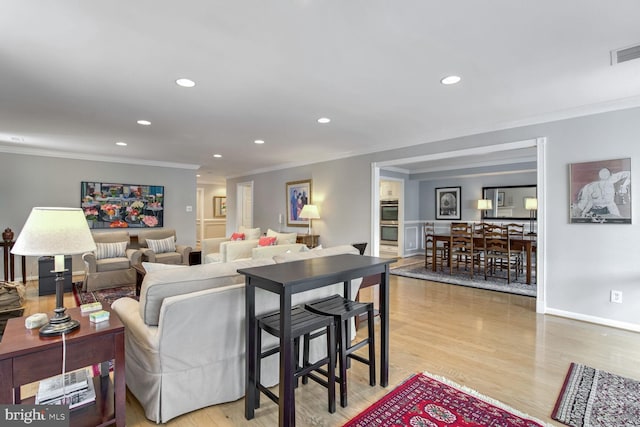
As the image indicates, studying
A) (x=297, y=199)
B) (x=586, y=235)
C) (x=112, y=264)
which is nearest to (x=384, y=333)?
(x=586, y=235)

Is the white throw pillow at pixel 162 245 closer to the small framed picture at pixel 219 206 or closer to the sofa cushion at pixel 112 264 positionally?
the sofa cushion at pixel 112 264

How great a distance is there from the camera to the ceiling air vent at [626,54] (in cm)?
220

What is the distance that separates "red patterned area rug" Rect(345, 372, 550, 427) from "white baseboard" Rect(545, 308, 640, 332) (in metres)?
2.29

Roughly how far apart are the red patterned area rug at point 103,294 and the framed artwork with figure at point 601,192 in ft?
17.8

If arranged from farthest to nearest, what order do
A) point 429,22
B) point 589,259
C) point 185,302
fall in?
1. point 589,259
2. point 429,22
3. point 185,302

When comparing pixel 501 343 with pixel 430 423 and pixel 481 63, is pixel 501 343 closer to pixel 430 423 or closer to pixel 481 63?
pixel 430 423

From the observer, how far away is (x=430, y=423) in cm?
178

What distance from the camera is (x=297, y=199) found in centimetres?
687

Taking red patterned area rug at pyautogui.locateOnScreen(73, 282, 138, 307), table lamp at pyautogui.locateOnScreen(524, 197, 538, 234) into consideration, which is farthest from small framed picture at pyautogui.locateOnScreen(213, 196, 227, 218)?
table lamp at pyautogui.locateOnScreen(524, 197, 538, 234)

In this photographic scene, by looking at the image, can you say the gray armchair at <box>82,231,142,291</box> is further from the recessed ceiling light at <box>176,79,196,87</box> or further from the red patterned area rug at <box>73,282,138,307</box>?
the recessed ceiling light at <box>176,79,196,87</box>

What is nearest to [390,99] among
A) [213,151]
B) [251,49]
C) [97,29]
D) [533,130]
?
[251,49]

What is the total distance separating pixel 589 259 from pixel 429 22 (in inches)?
125

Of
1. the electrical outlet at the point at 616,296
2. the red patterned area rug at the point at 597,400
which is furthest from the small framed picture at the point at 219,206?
the red patterned area rug at the point at 597,400

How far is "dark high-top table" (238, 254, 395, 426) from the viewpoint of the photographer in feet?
5.22
